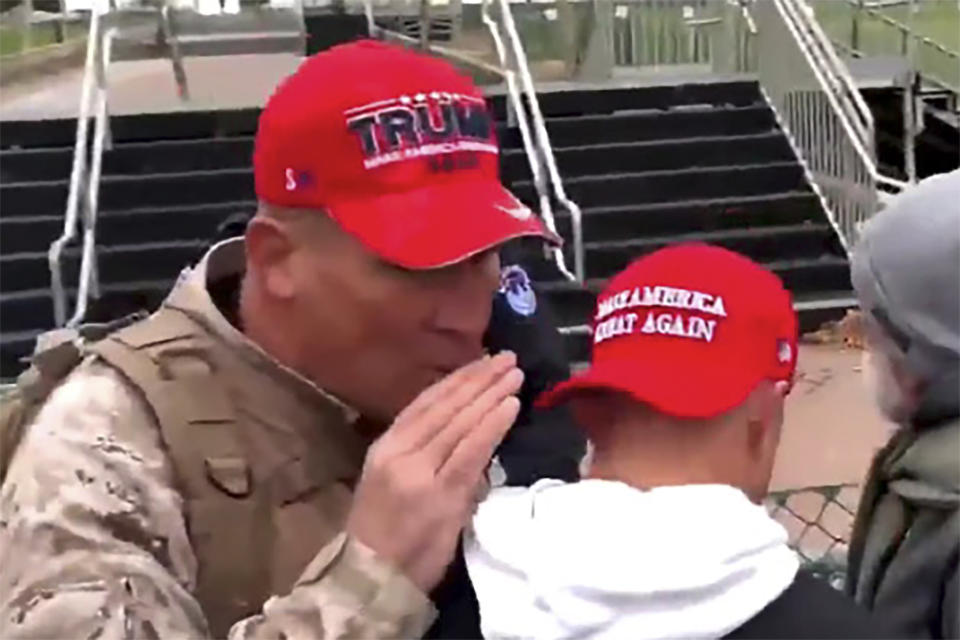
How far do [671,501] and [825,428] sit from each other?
568 centimetres

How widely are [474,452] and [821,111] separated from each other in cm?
878

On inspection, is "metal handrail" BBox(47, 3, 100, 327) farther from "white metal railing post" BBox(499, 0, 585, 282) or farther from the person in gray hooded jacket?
the person in gray hooded jacket

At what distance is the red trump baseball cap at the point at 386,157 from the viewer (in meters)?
1.55

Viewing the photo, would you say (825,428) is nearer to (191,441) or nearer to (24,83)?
(191,441)

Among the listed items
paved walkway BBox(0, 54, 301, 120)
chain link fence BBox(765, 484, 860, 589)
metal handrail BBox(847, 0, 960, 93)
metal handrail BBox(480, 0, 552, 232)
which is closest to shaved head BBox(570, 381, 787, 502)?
chain link fence BBox(765, 484, 860, 589)

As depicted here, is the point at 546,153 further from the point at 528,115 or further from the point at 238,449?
the point at 238,449

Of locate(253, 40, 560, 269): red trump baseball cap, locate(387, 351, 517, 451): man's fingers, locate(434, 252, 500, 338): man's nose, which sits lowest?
locate(387, 351, 517, 451): man's fingers

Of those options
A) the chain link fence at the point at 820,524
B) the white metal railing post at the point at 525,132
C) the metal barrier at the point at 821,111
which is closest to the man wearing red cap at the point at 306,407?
the chain link fence at the point at 820,524

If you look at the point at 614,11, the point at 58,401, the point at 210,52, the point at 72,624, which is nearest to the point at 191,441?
the point at 58,401

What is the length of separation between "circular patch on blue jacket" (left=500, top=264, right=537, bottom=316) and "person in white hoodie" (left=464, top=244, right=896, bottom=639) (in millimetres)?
427

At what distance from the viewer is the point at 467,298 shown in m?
1.59

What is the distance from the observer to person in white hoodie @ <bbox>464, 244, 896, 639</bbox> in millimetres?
1527

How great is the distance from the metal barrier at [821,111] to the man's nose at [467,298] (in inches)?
276

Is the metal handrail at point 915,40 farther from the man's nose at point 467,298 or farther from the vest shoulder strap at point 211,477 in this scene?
the vest shoulder strap at point 211,477
